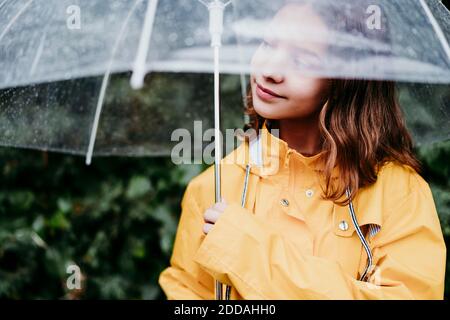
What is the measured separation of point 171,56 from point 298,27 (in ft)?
1.97

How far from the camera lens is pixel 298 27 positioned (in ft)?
5.39

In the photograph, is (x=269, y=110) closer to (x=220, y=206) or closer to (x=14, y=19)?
(x=220, y=206)

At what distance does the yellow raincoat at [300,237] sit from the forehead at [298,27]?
0.30 metres

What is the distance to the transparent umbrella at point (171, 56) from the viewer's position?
1572 mm

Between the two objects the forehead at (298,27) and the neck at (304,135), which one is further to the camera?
the neck at (304,135)

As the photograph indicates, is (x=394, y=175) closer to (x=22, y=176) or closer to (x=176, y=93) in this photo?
(x=176, y=93)

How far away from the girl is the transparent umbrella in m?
0.02

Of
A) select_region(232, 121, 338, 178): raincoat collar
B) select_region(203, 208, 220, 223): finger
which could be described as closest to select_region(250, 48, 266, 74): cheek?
select_region(232, 121, 338, 178): raincoat collar

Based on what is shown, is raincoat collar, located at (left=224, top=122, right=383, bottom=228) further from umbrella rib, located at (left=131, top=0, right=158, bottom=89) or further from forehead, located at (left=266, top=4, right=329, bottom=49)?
umbrella rib, located at (left=131, top=0, right=158, bottom=89)

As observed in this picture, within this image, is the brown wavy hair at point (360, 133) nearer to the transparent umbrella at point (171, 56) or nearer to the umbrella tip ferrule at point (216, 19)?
the transparent umbrella at point (171, 56)

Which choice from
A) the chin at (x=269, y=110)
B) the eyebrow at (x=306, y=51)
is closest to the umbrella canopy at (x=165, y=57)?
the eyebrow at (x=306, y=51)

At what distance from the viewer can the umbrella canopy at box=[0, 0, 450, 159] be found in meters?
1.57

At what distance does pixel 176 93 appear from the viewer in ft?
8.33
